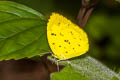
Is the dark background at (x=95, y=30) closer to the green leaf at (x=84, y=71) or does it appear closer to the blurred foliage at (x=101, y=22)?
the blurred foliage at (x=101, y=22)

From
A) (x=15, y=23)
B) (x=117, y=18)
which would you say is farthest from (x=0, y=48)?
(x=117, y=18)

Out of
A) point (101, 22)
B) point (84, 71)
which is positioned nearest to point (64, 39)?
point (84, 71)

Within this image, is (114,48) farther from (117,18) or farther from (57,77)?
(57,77)

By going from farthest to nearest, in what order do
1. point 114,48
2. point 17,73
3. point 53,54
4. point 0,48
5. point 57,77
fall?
point 17,73 < point 114,48 < point 53,54 < point 0,48 < point 57,77

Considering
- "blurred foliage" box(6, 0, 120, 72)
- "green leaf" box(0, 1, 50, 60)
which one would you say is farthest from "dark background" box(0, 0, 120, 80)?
"green leaf" box(0, 1, 50, 60)

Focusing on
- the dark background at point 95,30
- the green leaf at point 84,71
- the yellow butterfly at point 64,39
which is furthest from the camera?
the dark background at point 95,30

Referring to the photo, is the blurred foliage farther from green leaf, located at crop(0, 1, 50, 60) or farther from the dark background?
green leaf, located at crop(0, 1, 50, 60)

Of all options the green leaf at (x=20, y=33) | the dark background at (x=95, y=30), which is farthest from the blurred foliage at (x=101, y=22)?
the green leaf at (x=20, y=33)

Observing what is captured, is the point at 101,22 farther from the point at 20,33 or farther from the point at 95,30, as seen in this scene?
the point at 20,33
